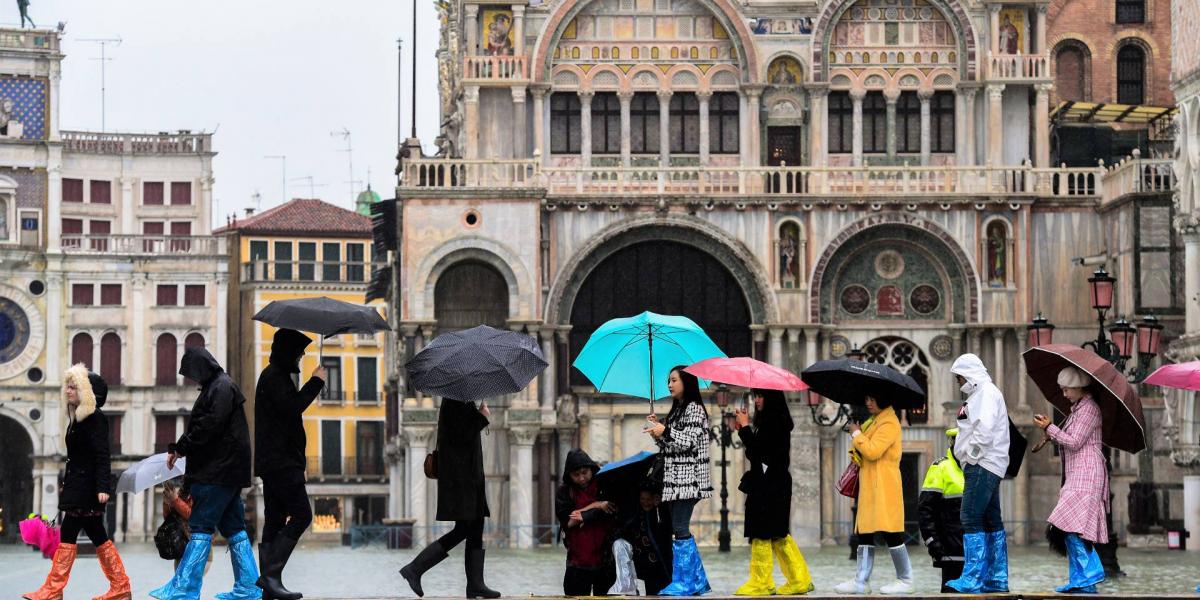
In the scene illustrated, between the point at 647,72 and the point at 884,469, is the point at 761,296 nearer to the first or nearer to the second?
the point at 647,72

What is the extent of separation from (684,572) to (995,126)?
101 ft

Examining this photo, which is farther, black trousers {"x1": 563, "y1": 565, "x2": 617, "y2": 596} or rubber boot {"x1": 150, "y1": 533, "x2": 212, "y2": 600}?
black trousers {"x1": 563, "y1": 565, "x2": 617, "y2": 596}

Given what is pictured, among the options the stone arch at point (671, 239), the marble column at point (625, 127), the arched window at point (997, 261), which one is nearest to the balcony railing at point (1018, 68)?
the arched window at point (997, 261)

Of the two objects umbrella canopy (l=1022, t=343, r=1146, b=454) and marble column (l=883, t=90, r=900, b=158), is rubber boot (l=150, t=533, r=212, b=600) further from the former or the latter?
marble column (l=883, t=90, r=900, b=158)

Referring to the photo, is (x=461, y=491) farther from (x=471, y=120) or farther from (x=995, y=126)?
(x=995, y=126)

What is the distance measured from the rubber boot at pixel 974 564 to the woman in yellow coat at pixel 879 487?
1.65ft

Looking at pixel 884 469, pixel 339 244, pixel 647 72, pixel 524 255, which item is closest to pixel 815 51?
pixel 647 72

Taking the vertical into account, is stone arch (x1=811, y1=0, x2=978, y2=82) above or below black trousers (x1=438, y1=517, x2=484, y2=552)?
above

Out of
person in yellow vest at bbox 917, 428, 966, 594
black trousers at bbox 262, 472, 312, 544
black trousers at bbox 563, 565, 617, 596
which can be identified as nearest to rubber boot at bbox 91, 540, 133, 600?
black trousers at bbox 262, 472, 312, 544

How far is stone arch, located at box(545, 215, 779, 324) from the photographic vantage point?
161 feet

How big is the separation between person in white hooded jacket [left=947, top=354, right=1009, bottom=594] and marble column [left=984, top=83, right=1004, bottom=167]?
29.4m

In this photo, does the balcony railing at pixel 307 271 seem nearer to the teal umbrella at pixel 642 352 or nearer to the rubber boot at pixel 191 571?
the teal umbrella at pixel 642 352

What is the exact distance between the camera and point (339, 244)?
83938 millimetres

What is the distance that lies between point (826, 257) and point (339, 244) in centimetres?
3708
